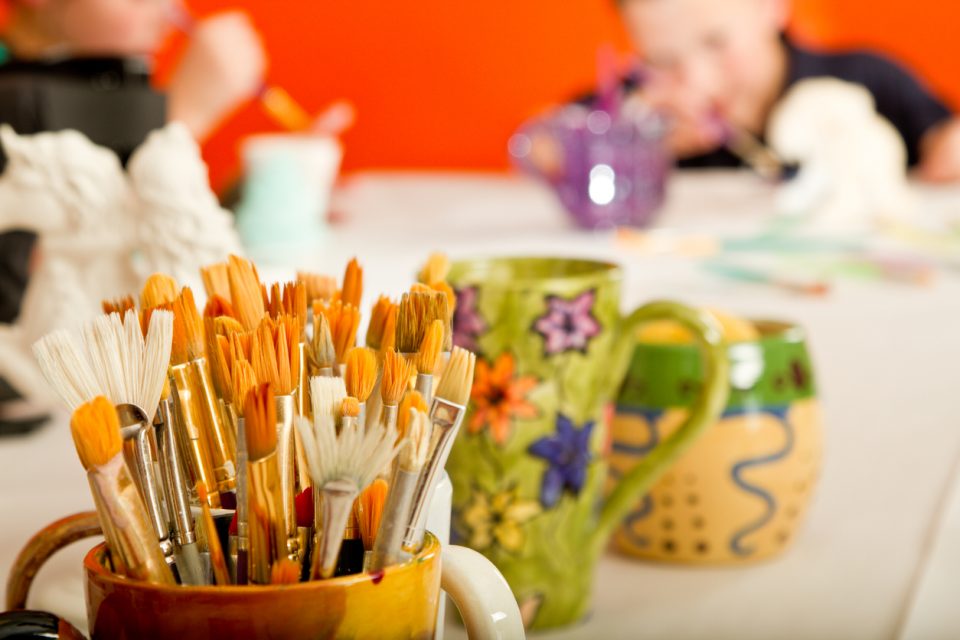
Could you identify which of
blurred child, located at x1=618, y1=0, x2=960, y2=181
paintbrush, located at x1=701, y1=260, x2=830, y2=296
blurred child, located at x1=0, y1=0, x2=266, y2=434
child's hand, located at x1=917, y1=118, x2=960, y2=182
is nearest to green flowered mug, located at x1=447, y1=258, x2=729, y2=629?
blurred child, located at x1=0, y1=0, x2=266, y2=434

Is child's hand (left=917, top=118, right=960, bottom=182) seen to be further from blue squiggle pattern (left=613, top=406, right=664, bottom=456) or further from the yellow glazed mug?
the yellow glazed mug

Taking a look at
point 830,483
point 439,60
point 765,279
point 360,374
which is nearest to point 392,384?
point 360,374

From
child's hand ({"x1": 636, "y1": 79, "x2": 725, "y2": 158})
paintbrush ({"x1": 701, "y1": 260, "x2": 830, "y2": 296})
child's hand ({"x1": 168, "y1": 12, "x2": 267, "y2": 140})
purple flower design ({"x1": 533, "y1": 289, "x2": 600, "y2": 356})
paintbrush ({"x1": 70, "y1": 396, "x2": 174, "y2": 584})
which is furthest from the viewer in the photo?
child's hand ({"x1": 636, "y1": 79, "x2": 725, "y2": 158})

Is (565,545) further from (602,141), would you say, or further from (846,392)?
(602,141)

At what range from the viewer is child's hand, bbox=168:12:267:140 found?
3.23ft

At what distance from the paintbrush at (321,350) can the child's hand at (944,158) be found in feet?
4.45

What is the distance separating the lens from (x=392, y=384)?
224 millimetres

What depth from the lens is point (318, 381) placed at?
8.5 inches

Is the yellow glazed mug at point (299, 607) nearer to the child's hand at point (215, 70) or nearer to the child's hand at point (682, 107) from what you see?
the child's hand at point (215, 70)

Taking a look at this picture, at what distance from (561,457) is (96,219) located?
7.4 inches

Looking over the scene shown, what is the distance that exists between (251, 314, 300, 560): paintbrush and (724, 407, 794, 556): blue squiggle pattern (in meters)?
0.26

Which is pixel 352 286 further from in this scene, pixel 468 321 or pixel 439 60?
pixel 439 60

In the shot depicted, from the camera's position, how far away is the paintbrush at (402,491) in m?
0.21

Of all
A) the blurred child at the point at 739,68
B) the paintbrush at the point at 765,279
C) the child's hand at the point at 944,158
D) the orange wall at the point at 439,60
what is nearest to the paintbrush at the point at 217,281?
the paintbrush at the point at 765,279
